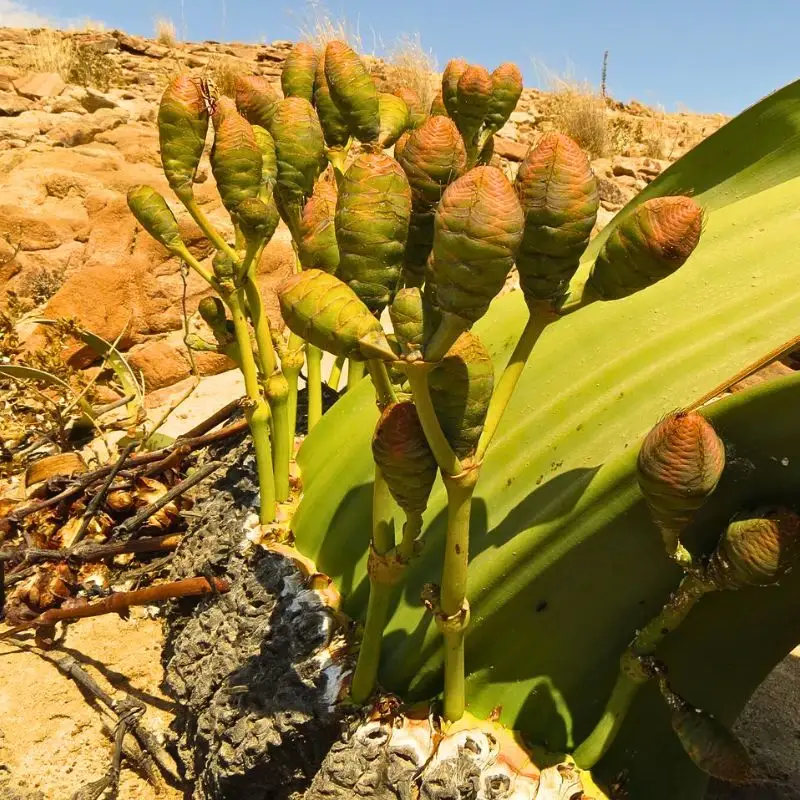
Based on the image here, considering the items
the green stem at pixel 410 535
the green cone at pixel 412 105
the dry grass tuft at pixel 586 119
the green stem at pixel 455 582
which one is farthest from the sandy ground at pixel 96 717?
the dry grass tuft at pixel 586 119

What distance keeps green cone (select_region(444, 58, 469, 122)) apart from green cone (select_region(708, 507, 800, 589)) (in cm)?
57

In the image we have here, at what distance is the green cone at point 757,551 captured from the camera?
0.50 m

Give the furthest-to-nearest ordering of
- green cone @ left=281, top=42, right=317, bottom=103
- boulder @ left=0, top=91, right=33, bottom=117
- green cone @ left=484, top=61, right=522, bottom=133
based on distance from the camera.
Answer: boulder @ left=0, top=91, right=33, bottom=117 < green cone @ left=281, top=42, right=317, bottom=103 < green cone @ left=484, top=61, right=522, bottom=133

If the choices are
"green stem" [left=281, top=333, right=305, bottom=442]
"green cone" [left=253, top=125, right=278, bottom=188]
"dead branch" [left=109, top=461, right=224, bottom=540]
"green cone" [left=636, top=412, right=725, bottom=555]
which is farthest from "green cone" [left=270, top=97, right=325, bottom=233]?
"dead branch" [left=109, top=461, right=224, bottom=540]

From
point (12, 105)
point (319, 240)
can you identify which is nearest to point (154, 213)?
point (319, 240)

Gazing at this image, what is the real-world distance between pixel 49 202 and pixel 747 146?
7.51ft

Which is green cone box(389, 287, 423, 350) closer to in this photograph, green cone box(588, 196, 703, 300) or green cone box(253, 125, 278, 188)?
green cone box(588, 196, 703, 300)

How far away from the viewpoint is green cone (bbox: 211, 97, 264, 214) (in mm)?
676

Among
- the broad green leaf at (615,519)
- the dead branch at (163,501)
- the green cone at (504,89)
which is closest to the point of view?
the broad green leaf at (615,519)

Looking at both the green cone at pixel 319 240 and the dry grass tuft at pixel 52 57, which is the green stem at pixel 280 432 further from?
the dry grass tuft at pixel 52 57

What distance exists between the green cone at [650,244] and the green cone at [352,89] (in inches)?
14.6

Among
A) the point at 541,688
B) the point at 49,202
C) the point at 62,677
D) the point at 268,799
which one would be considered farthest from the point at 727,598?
the point at 49,202

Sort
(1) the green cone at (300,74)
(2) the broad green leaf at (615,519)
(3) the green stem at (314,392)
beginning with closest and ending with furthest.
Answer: (2) the broad green leaf at (615,519), (1) the green cone at (300,74), (3) the green stem at (314,392)

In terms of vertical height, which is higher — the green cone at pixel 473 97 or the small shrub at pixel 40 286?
the green cone at pixel 473 97
